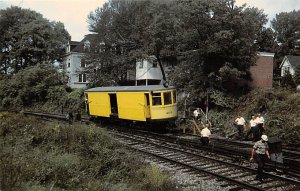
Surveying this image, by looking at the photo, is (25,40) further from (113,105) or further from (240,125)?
(240,125)

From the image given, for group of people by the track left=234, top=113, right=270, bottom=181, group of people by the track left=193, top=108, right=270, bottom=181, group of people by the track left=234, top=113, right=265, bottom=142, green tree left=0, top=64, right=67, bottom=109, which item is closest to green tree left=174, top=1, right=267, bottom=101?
group of people by the track left=193, top=108, right=270, bottom=181

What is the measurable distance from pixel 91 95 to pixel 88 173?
17769 mm

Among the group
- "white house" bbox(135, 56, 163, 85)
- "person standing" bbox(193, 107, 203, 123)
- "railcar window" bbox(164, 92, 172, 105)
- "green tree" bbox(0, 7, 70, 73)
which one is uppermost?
→ "green tree" bbox(0, 7, 70, 73)

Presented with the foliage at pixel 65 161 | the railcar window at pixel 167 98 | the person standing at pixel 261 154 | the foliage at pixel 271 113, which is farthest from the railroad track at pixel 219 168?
the foliage at pixel 271 113

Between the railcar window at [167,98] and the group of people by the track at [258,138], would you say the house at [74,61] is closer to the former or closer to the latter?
the railcar window at [167,98]

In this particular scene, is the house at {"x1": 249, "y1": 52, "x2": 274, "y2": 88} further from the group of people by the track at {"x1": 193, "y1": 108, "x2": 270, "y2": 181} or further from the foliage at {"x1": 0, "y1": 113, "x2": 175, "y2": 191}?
the foliage at {"x1": 0, "y1": 113, "x2": 175, "y2": 191}

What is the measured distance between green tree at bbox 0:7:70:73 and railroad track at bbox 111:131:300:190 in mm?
36815

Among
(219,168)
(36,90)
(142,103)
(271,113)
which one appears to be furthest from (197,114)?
(36,90)

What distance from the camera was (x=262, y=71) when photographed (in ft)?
112

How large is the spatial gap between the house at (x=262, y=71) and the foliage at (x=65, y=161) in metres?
21.5

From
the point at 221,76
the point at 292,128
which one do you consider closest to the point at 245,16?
the point at 221,76

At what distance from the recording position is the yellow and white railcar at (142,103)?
2247 centimetres

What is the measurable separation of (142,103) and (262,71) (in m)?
16.1

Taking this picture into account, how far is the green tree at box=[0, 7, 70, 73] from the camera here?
51156mm
